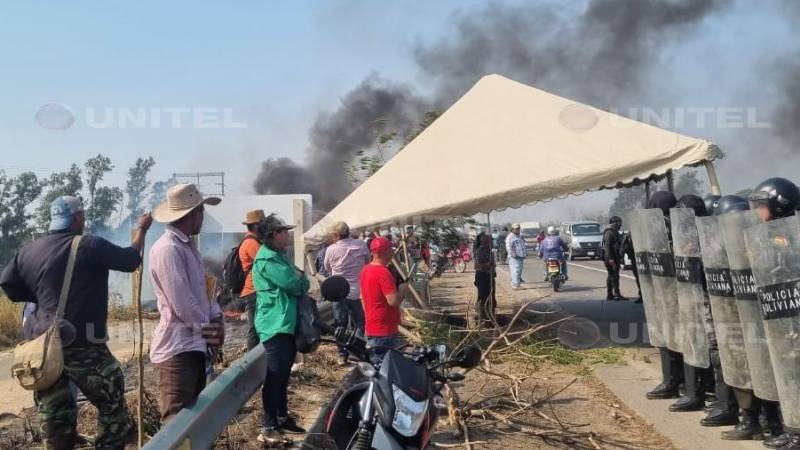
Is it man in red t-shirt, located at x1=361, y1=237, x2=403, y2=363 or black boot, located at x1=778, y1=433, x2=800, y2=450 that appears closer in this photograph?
black boot, located at x1=778, y1=433, x2=800, y2=450

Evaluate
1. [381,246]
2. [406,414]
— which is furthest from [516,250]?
[406,414]

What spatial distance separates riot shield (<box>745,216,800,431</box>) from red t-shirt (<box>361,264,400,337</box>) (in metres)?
2.67

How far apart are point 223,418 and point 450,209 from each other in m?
5.86

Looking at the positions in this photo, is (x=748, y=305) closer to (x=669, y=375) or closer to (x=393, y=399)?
(x=669, y=375)

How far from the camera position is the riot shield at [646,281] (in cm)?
681

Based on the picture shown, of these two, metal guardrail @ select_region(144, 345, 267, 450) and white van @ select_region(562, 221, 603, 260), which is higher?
white van @ select_region(562, 221, 603, 260)

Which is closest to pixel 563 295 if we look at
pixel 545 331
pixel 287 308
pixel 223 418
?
pixel 545 331

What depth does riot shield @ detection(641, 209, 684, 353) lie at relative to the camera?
6414 mm

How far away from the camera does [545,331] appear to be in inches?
404

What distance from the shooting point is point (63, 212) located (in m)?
4.34

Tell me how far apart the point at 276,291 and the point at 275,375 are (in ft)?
2.04

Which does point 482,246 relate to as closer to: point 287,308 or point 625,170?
point 625,170

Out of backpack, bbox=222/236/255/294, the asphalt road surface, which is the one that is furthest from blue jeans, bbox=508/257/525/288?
backpack, bbox=222/236/255/294

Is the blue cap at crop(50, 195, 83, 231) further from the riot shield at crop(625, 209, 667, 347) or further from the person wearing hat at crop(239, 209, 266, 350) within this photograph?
the riot shield at crop(625, 209, 667, 347)
